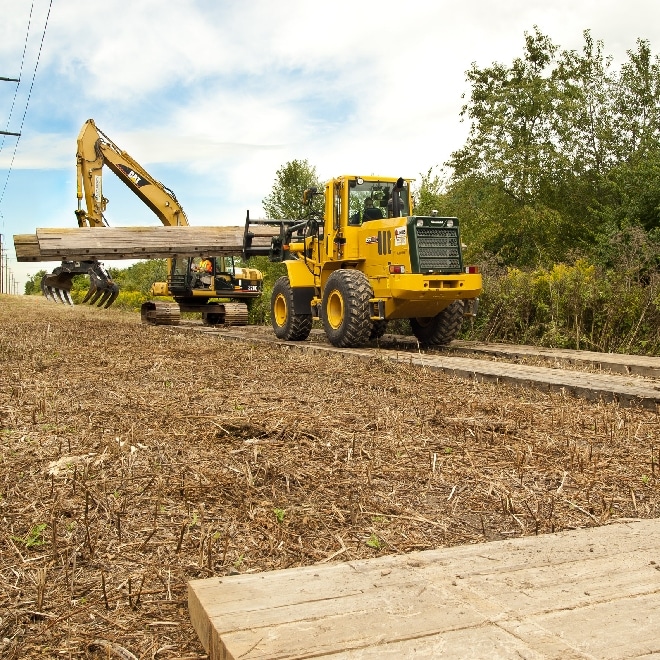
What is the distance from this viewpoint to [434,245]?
10992 millimetres

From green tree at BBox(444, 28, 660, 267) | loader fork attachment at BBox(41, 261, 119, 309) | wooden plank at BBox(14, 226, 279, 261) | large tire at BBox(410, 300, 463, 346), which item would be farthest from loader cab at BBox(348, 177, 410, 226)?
green tree at BBox(444, 28, 660, 267)

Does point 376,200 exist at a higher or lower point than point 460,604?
higher

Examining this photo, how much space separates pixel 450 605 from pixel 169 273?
20.5 meters

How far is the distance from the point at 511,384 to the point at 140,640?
5635 millimetres

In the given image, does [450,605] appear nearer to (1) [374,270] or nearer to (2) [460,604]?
(2) [460,604]

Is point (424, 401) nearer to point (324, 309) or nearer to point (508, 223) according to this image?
point (324, 309)

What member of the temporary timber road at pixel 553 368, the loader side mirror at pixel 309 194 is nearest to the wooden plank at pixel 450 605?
the temporary timber road at pixel 553 368

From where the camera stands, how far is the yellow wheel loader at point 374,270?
10.9 m

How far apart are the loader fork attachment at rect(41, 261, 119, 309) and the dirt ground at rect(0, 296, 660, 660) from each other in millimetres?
10892

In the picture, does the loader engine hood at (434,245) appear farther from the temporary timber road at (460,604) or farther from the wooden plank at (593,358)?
the temporary timber road at (460,604)

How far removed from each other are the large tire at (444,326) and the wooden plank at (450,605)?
949 cm

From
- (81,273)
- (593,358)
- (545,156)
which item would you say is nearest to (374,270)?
(593,358)

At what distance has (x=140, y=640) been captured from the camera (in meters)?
2.31

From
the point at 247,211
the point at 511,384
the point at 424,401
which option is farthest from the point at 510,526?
the point at 247,211
